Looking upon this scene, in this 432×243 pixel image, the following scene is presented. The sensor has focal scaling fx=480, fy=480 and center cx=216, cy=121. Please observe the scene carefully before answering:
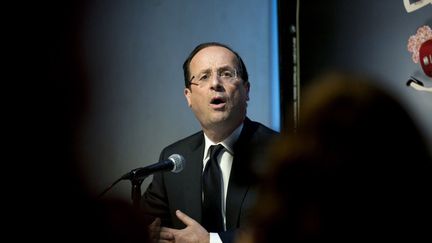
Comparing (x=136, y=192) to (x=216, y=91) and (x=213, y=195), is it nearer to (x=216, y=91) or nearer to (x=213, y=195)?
(x=213, y=195)

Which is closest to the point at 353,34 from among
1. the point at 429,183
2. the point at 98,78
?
the point at 98,78

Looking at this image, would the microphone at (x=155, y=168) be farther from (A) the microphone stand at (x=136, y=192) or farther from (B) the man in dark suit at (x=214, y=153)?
(B) the man in dark suit at (x=214, y=153)

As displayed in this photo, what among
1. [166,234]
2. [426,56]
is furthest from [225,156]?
[426,56]

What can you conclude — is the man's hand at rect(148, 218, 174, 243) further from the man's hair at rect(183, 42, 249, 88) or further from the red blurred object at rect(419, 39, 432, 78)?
the red blurred object at rect(419, 39, 432, 78)

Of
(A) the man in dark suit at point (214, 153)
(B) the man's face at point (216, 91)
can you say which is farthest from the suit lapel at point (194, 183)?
(B) the man's face at point (216, 91)

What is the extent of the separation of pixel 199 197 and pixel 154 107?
375mm

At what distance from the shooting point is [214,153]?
1628 millimetres

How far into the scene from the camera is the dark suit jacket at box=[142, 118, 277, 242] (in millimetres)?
1540

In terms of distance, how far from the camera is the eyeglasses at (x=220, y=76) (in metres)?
1.64

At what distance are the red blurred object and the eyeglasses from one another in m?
0.63

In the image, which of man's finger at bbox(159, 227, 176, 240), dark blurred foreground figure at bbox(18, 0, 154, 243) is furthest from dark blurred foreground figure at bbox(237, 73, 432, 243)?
man's finger at bbox(159, 227, 176, 240)

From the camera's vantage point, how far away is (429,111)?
160cm

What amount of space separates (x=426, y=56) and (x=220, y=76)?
2.27 feet

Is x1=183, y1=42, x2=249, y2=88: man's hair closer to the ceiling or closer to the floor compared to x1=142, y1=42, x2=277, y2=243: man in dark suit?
closer to the ceiling
